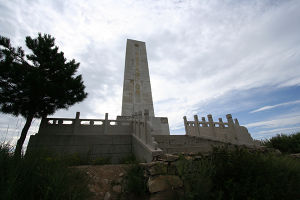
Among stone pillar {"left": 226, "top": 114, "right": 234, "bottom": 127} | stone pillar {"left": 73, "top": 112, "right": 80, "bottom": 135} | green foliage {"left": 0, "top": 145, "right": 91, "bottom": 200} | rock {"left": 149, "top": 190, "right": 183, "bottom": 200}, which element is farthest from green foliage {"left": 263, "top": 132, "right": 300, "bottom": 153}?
stone pillar {"left": 73, "top": 112, "right": 80, "bottom": 135}

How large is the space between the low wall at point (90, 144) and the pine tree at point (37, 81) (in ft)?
3.64

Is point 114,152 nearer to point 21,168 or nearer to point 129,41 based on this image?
point 21,168

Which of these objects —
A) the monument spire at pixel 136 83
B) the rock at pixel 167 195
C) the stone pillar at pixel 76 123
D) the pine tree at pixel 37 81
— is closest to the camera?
the rock at pixel 167 195

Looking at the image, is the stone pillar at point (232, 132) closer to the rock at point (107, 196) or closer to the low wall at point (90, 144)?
the low wall at point (90, 144)

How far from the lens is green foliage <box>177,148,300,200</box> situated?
2.63 meters

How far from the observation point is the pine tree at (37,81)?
266 inches

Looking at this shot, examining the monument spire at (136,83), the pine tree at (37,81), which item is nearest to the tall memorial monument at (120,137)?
the pine tree at (37,81)

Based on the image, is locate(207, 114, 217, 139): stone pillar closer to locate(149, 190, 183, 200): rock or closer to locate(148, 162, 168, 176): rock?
locate(148, 162, 168, 176): rock

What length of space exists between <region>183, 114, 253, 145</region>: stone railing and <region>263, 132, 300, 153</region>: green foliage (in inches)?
59.0

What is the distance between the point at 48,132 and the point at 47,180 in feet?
23.4

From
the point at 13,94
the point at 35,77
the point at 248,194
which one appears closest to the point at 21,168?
the point at 248,194

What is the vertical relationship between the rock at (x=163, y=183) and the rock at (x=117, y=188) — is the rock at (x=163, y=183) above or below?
above

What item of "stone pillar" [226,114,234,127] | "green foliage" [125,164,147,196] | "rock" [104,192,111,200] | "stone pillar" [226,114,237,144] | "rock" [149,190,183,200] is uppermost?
"stone pillar" [226,114,234,127]

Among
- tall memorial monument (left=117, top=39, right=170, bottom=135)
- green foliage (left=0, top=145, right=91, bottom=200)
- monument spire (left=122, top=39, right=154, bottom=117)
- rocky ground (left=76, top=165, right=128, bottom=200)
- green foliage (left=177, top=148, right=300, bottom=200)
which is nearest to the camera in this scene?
green foliage (left=0, top=145, right=91, bottom=200)
